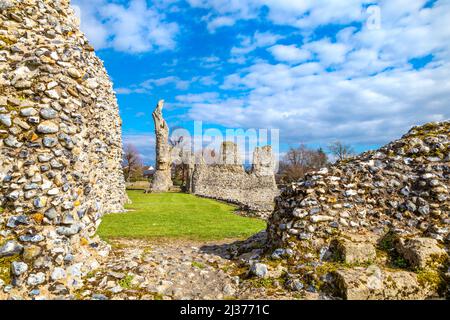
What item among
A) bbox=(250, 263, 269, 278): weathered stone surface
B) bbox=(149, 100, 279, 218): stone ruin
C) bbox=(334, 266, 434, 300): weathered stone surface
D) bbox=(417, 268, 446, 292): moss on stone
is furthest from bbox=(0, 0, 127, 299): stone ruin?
bbox=(149, 100, 279, 218): stone ruin

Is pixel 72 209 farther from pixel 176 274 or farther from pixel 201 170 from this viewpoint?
pixel 201 170

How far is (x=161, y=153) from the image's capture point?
3434 cm

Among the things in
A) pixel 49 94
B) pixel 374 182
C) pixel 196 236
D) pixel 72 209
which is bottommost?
pixel 196 236

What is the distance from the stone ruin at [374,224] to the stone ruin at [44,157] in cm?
366

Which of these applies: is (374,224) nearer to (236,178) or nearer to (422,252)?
(422,252)

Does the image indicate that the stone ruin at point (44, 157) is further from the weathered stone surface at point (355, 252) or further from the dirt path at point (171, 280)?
the weathered stone surface at point (355, 252)

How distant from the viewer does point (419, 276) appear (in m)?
4.73

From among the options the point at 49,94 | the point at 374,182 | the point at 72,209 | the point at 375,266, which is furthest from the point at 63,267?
the point at 374,182

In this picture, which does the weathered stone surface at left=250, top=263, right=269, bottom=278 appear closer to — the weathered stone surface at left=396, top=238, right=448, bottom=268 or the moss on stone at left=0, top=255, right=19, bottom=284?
the weathered stone surface at left=396, top=238, right=448, bottom=268

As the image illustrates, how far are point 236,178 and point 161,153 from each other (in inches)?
357

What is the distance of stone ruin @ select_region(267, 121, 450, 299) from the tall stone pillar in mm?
28380

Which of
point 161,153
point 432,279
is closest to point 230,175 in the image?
point 161,153
